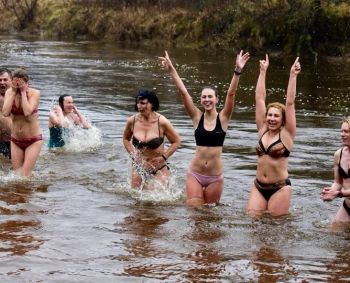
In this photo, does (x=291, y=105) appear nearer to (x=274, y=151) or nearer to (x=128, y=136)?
(x=274, y=151)

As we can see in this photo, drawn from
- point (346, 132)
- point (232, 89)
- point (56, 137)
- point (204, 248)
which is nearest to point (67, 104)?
point (56, 137)

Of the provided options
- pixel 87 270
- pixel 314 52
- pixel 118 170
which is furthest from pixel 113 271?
pixel 314 52

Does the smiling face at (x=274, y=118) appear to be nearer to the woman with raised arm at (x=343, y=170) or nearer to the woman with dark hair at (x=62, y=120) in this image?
the woman with raised arm at (x=343, y=170)

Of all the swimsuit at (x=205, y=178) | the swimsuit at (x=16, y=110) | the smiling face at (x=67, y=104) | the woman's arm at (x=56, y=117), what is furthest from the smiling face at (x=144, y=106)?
the smiling face at (x=67, y=104)

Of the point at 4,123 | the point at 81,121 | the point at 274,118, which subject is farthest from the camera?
the point at 81,121

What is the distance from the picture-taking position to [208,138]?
8531 mm

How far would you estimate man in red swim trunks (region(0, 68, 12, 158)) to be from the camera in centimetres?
1048

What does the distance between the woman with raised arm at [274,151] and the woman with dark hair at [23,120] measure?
3.54 metres

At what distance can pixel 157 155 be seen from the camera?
30.3 ft

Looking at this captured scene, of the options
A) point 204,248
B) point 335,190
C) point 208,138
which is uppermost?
point 208,138

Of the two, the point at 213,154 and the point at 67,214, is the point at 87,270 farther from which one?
the point at 213,154

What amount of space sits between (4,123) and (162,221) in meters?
4.22

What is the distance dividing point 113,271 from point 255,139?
8.57 metres

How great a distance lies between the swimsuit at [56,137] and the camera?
1277 cm
